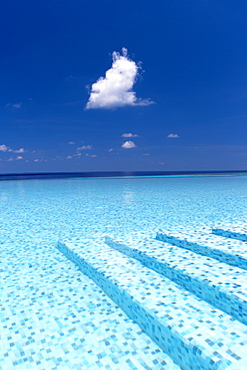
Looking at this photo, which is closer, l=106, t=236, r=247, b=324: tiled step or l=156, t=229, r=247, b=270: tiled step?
l=106, t=236, r=247, b=324: tiled step

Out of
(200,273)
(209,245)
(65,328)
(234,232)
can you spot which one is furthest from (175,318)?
(234,232)

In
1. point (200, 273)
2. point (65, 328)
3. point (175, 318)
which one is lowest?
point (65, 328)

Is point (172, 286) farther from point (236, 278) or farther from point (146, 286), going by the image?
point (236, 278)

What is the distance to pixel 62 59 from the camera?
28328 millimetres

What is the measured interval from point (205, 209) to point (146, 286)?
5.18 metres

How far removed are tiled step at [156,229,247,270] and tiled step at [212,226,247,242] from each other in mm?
184

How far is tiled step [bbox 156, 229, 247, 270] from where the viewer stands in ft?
8.49

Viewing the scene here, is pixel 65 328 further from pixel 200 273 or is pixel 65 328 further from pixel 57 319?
pixel 200 273

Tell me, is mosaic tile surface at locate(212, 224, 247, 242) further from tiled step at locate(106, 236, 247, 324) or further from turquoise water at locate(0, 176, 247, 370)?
tiled step at locate(106, 236, 247, 324)

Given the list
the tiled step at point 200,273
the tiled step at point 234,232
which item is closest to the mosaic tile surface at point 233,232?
the tiled step at point 234,232

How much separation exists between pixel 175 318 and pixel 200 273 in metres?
0.61

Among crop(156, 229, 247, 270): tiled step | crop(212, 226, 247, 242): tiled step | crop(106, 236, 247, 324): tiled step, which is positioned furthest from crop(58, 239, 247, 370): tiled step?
crop(212, 226, 247, 242): tiled step

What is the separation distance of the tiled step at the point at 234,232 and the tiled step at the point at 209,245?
0.60ft

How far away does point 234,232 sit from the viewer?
345cm
